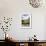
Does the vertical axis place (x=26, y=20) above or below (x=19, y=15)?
below

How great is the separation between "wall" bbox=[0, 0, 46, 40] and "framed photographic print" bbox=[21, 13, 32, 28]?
116mm

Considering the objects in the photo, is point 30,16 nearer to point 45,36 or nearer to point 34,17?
point 34,17

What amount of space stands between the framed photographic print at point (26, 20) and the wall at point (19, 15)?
0.12 m

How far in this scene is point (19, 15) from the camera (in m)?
4.74

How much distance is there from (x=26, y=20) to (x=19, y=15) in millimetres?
327

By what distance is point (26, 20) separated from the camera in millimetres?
4738

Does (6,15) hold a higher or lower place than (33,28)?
higher

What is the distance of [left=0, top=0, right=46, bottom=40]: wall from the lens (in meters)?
4.70

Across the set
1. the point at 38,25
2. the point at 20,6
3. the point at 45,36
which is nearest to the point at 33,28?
the point at 38,25

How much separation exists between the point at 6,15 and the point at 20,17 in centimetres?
53

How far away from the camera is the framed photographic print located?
4723 mm

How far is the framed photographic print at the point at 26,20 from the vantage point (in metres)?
4.72

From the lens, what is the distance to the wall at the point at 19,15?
15.4ft

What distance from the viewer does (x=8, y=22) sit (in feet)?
15.4
